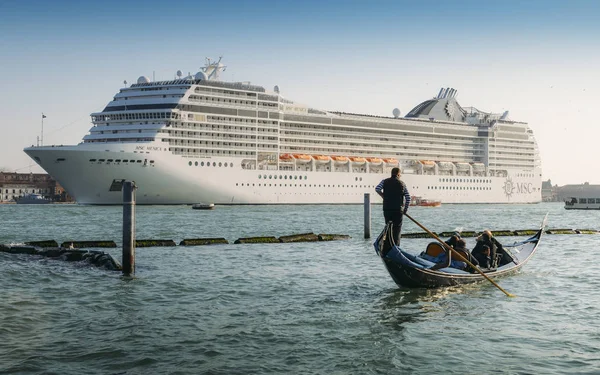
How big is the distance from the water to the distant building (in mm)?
125907

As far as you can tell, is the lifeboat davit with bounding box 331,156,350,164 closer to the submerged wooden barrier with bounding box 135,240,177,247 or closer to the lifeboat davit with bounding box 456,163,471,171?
the lifeboat davit with bounding box 456,163,471,171

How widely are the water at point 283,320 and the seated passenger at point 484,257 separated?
1.92 ft

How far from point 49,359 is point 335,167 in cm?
7644

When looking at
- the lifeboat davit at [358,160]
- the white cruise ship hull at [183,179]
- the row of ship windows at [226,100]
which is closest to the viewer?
the white cruise ship hull at [183,179]

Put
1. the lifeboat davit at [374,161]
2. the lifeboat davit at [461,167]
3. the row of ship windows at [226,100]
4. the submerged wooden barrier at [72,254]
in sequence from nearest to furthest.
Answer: the submerged wooden barrier at [72,254]
the row of ship windows at [226,100]
the lifeboat davit at [374,161]
the lifeboat davit at [461,167]

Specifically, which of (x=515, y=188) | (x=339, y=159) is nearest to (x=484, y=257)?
(x=339, y=159)

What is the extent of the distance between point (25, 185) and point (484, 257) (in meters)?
141

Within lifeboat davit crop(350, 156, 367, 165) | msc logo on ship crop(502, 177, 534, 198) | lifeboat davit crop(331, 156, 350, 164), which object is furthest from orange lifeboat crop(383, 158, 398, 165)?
msc logo on ship crop(502, 177, 534, 198)

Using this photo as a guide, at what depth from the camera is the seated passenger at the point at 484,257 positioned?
662 inches

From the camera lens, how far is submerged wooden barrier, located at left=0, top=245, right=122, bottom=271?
19547mm

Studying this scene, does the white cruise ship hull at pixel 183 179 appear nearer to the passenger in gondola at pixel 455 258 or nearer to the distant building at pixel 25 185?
the passenger in gondola at pixel 455 258

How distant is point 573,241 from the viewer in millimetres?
31062

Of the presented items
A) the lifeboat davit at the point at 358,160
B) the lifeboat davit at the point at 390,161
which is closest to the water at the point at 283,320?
the lifeboat davit at the point at 358,160

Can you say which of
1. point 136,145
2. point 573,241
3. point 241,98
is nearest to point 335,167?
point 241,98
